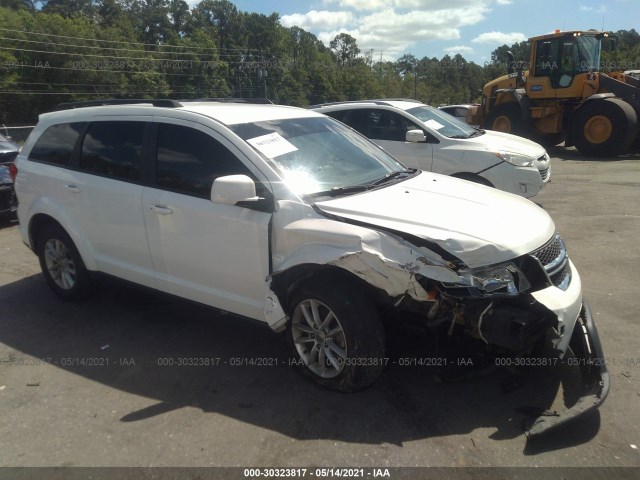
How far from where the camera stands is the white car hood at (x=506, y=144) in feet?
25.5

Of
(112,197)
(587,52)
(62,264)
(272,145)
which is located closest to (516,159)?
(272,145)

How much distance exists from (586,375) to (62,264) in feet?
14.9

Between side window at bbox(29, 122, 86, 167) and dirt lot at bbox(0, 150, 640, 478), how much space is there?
1.43 metres

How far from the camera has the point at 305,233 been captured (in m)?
3.28

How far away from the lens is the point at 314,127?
14.2 ft

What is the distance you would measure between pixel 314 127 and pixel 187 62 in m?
60.5

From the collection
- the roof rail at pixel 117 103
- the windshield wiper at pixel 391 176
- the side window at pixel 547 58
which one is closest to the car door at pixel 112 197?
the roof rail at pixel 117 103

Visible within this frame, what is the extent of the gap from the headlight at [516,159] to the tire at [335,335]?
522 centimetres

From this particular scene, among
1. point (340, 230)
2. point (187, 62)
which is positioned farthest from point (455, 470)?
point (187, 62)

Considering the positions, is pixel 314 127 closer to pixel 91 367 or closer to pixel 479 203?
pixel 479 203

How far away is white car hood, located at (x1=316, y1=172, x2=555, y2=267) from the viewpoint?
2.99 metres

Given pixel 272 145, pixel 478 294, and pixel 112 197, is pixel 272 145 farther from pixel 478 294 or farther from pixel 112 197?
pixel 478 294

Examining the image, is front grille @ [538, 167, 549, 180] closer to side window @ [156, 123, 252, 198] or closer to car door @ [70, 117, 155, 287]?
side window @ [156, 123, 252, 198]

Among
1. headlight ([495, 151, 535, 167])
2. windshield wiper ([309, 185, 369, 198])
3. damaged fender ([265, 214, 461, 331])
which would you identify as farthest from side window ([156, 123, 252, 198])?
headlight ([495, 151, 535, 167])
